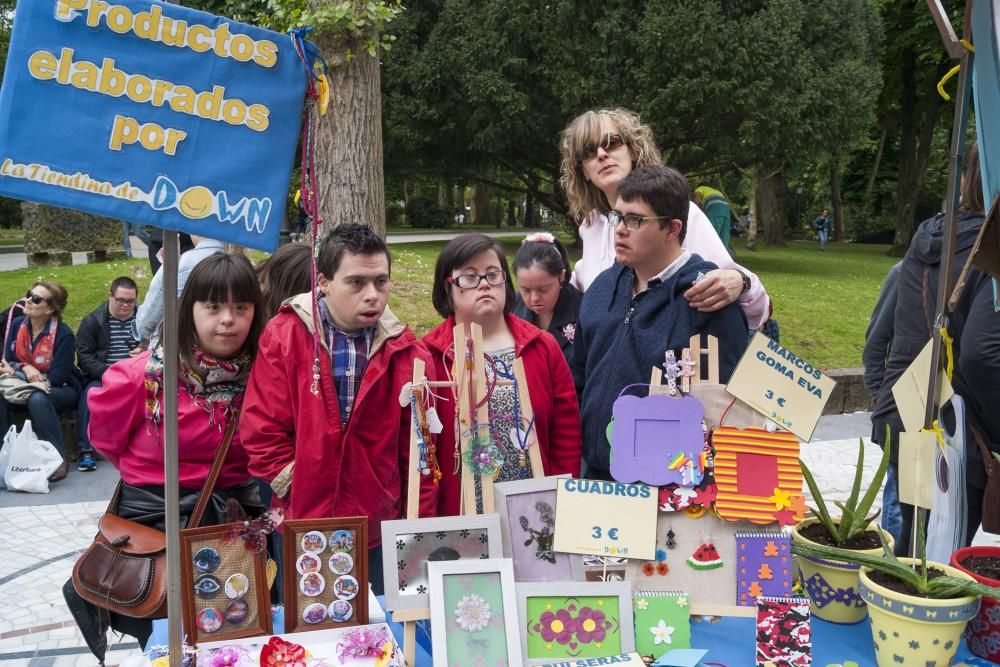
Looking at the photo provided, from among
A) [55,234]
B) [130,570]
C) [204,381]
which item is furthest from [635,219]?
[55,234]

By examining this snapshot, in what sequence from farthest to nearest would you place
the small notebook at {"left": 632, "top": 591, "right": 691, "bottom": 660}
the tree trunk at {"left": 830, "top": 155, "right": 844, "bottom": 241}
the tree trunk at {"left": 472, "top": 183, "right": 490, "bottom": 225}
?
the tree trunk at {"left": 472, "top": 183, "right": 490, "bottom": 225}
the tree trunk at {"left": 830, "top": 155, "right": 844, "bottom": 241}
the small notebook at {"left": 632, "top": 591, "right": 691, "bottom": 660}

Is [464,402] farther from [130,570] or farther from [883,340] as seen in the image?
[883,340]

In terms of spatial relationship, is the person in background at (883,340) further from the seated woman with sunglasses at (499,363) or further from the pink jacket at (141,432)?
the pink jacket at (141,432)

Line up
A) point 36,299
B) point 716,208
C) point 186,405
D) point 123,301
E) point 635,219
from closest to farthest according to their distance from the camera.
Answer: point 635,219 → point 186,405 → point 716,208 → point 36,299 → point 123,301

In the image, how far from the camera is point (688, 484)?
1.75 meters

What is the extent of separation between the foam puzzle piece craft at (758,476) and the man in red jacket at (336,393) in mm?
815

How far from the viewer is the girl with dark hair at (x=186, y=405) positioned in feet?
7.50

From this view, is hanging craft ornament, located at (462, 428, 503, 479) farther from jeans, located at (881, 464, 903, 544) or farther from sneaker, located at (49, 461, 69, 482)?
sneaker, located at (49, 461, 69, 482)

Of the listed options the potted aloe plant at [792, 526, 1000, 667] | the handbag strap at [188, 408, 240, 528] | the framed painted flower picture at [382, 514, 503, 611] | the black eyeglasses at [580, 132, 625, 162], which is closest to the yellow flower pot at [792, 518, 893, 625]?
the potted aloe plant at [792, 526, 1000, 667]

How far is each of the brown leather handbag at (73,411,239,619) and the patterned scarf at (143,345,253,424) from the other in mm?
116

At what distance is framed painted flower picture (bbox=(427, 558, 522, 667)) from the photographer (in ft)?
5.13

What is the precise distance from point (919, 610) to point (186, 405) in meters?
1.92

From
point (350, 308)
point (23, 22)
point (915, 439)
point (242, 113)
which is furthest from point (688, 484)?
point (23, 22)

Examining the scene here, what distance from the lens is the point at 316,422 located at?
2158 mm
